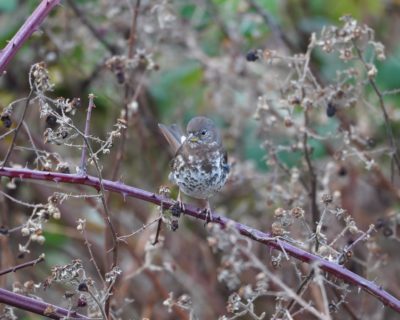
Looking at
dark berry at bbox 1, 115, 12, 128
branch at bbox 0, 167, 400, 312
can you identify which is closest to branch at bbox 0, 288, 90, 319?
branch at bbox 0, 167, 400, 312

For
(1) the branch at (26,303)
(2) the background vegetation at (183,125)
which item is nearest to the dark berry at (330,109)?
(2) the background vegetation at (183,125)

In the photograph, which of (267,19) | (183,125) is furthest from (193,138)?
(183,125)

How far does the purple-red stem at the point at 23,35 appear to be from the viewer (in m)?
2.15

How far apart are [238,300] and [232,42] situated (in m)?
2.69

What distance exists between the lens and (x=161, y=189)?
2.20 m

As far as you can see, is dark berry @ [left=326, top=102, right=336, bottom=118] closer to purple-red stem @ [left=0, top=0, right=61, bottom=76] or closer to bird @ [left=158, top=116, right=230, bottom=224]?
bird @ [left=158, top=116, right=230, bottom=224]

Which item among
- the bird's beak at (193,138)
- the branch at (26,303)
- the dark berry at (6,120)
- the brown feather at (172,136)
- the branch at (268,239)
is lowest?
the branch at (26,303)

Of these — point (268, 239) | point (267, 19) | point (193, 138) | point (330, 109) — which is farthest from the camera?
point (267, 19)

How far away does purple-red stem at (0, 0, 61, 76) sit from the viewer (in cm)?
215

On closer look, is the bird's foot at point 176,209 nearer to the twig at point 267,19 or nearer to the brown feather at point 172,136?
the brown feather at point 172,136

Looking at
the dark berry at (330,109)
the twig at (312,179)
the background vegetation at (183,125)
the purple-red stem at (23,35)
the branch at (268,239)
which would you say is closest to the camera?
the branch at (268,239)

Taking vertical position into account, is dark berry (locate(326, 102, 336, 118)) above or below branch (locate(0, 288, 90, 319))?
above

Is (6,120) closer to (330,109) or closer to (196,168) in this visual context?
(196,168)

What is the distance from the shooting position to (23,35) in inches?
86.7
